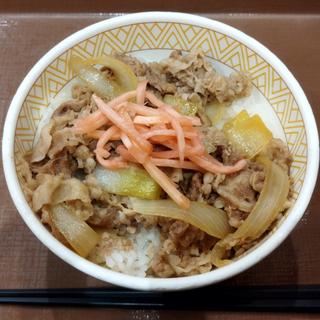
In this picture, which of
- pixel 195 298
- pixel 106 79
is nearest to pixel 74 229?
pixel 195 298

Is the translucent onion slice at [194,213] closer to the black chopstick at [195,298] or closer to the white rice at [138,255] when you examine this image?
the white rice at [138,255]

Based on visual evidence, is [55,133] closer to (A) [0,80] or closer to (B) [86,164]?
(B) [86,164]

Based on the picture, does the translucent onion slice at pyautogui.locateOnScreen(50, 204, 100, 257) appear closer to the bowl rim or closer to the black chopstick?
the bowl rim

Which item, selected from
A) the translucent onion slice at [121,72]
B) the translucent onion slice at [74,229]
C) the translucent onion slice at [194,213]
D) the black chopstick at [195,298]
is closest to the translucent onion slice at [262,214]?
the translucent onion slice at [194,213]

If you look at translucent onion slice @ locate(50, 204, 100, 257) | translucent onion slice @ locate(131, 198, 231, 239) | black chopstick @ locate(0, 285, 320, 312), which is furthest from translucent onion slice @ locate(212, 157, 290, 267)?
translucent onion slice @ locate(50, 204, 100, 257)

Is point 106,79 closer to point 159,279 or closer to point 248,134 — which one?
A: point 248,134

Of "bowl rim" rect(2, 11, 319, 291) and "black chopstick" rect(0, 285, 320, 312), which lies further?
"black chopstick" rect(0, 285, 320, 312)

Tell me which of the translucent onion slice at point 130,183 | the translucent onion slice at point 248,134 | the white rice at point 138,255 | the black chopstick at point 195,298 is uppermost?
the translucent onion slice at point 248,134
